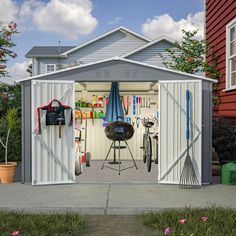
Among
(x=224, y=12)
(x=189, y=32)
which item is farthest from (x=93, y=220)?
(x=189, y=32)

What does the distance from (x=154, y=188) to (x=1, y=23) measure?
Answer: 9.54m

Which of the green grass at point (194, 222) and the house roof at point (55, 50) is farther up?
the house roof at point (55, 50)

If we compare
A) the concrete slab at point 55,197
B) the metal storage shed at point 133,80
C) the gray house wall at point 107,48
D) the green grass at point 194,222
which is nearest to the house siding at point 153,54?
the gray house wall at point 107,48

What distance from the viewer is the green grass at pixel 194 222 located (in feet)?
14.5

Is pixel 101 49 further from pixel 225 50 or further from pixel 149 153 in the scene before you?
pixel 149 153

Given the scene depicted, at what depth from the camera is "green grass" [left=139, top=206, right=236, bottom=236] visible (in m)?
4.43

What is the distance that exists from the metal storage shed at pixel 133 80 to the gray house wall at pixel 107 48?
47.2 ft

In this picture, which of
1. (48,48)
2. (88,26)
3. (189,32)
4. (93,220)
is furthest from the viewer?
(48,48)

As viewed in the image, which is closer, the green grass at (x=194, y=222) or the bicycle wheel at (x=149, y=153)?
the green grass at (x=194, y=222)

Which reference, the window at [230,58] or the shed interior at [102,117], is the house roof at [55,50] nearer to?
the shed interior at [102,117]

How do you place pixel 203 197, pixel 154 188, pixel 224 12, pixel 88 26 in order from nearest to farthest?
pixel 203 197 → pixel 154 188 → pixel 224 12 → pixel 88 26

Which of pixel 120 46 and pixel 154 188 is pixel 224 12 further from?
pixel 120 46

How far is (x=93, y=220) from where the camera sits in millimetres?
5207

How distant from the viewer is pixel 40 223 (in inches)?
188
